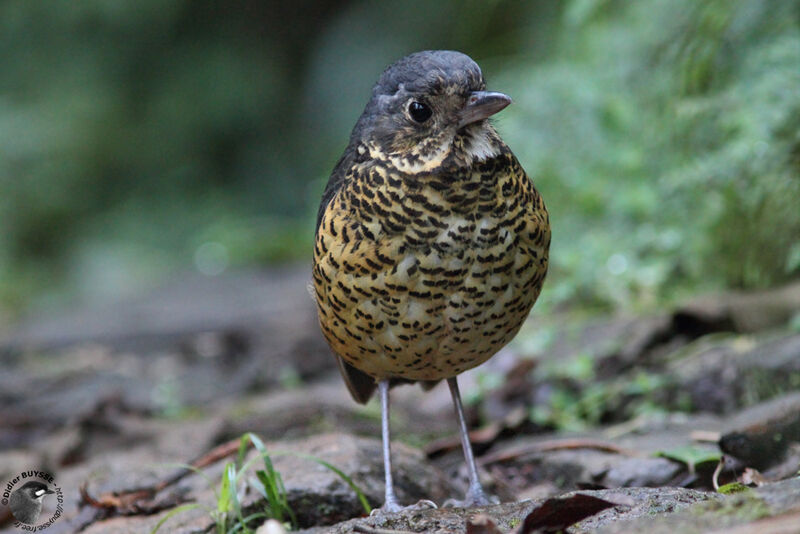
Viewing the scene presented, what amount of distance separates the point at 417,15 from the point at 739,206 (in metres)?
6.71

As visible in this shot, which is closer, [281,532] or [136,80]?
[281,532]

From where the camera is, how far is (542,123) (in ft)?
22.6

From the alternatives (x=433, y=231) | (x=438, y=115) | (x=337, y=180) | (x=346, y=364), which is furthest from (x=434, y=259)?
(x=346, y=364)

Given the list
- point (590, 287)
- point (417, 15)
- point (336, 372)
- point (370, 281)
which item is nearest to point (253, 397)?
point (336, 372)

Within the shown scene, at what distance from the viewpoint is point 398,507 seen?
127 inches

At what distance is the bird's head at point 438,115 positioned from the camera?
3.11 meters

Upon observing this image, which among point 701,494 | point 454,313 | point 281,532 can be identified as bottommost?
point 701,494

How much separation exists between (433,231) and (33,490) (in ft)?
6.04

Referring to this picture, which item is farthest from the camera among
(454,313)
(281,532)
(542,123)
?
(542,123)

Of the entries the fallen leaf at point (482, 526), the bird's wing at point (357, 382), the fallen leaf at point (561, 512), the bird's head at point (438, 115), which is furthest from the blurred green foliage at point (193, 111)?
the fallen leaf at point (482, 526)

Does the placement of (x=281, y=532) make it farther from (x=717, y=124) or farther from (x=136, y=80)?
(x=136, y=80)

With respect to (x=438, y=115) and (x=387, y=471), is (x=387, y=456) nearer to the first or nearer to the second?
(x=387, y=471)

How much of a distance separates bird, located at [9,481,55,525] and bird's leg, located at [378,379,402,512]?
129 cm

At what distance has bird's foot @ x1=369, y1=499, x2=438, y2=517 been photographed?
116 inches
